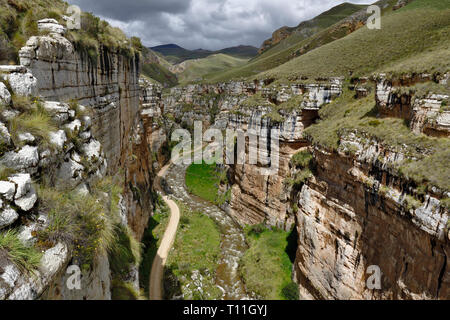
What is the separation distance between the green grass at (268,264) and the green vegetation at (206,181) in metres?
8.66

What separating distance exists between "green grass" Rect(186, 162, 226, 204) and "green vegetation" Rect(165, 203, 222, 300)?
6.26m

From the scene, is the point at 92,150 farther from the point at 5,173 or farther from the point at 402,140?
the point at 402,140

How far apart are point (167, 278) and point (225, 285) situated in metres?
4.86

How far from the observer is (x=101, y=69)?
1298cm

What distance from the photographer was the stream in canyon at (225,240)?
66.2 ft

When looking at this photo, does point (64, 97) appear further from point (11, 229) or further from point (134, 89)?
point (134, 89)

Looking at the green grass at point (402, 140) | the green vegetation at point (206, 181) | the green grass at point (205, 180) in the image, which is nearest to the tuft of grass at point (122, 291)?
the green grass at point (402, 140)

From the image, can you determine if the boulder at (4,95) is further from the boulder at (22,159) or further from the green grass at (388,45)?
the green grass at (388,45)

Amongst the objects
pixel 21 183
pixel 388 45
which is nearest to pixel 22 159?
pixel 21 183

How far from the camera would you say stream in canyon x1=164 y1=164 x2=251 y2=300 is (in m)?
20.2

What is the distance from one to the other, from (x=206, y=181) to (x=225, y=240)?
15.1 meters

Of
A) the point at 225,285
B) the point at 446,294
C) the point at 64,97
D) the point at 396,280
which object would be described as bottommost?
the point at 225,285

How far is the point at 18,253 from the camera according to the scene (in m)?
3.79

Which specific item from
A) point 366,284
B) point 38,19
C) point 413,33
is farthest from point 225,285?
point 413,33
